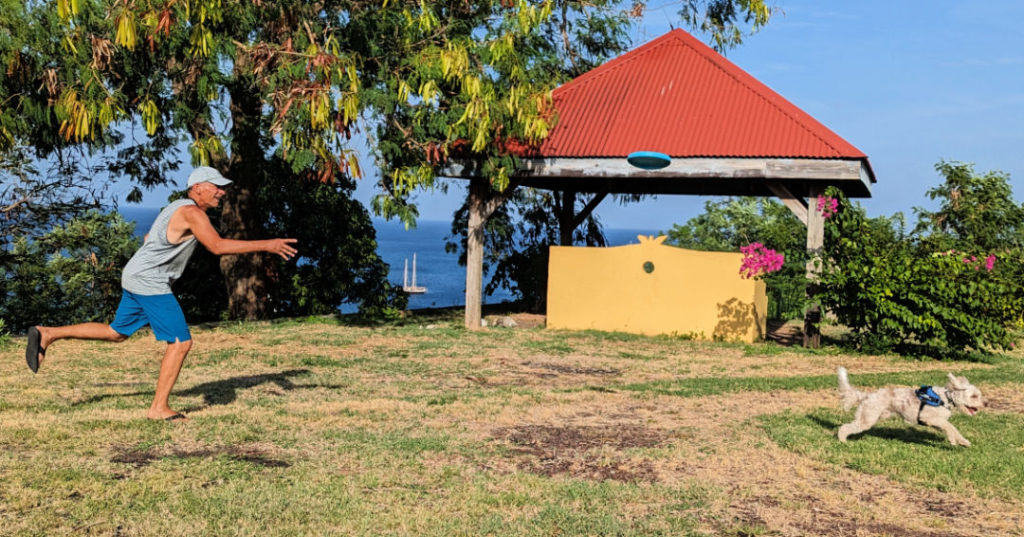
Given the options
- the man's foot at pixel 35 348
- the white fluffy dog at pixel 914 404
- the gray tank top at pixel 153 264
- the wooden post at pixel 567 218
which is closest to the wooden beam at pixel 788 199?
the wooden post at pixel 567 218

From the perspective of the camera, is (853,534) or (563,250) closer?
(853,534)

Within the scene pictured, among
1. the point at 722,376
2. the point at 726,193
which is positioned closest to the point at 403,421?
the point at 722,376

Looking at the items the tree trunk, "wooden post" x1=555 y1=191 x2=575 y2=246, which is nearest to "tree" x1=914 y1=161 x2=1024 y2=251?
"wooden post" x1=555 y1=191 x2=575 y2=246

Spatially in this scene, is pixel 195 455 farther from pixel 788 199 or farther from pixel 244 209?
pixel 244 209

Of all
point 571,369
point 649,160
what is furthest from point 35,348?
point 649,160

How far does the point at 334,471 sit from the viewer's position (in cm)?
648

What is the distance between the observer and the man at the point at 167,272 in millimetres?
7703

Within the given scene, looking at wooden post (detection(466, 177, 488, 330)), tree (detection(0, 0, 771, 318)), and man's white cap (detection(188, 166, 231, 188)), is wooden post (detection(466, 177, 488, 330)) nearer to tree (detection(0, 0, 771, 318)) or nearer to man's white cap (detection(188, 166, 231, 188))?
tree (detection(0, 0, 771, 318))

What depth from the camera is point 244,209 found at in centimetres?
1948

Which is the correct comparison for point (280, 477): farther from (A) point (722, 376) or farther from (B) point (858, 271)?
(B) point (858, 271)

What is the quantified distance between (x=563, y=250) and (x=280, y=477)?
11.8 meters

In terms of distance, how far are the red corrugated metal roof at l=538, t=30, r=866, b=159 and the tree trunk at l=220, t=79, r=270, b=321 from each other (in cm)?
614

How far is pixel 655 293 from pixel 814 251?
2.86m

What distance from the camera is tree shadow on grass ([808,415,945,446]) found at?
8117 millimetres
